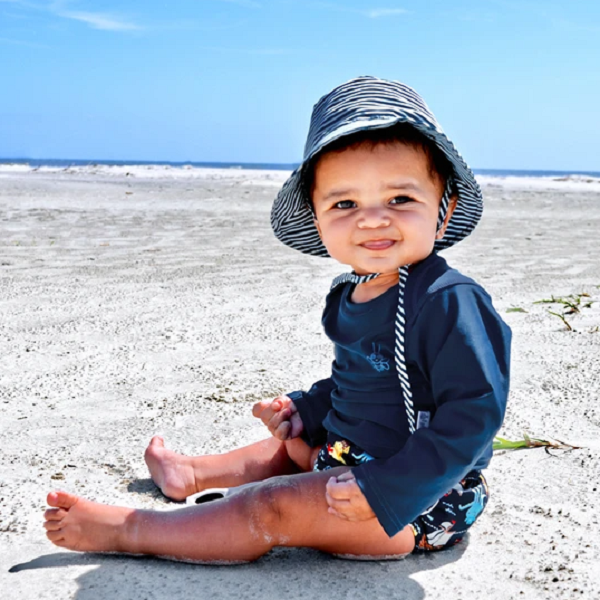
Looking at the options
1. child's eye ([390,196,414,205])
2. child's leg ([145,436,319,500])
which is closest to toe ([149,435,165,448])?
child's leg ([145,436,319,500])

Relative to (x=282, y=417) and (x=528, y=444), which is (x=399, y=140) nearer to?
(x=282, y=417)

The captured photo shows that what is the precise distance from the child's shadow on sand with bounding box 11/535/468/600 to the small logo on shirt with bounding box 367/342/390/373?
409 mm

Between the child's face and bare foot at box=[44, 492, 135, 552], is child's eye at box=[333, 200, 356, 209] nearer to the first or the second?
the child's face

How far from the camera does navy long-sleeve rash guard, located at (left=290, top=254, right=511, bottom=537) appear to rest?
4.57ft

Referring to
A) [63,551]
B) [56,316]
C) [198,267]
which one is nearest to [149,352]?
[56,316]

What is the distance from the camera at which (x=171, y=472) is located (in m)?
1.92

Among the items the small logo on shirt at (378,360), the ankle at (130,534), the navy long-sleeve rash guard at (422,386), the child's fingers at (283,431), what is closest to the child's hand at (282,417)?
the child's fingers at (283,431)

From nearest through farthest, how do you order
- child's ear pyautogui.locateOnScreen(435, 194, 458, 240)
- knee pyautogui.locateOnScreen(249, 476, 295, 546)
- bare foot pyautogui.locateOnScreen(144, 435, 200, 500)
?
knee pyautogui.locateOnScreen(249, 476, 295, 546)
child's ear pyautogui.locateOnScreen(435, 194, 458, 240)
bare foot pyautogui.locateOnScreen(144, 435, 200, 500)

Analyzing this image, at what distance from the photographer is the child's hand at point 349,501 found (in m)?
1.43

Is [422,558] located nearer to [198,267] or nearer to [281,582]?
[281,582]

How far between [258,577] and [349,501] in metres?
0.24

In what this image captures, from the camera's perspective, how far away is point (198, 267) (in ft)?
16.7

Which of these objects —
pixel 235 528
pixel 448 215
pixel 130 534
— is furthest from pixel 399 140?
pixel 130 534

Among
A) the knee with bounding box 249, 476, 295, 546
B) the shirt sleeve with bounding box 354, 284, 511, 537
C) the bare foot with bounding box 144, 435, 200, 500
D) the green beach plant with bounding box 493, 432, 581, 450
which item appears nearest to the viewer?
the shirt sleeve with bounding box 354, 284, 511, 537
